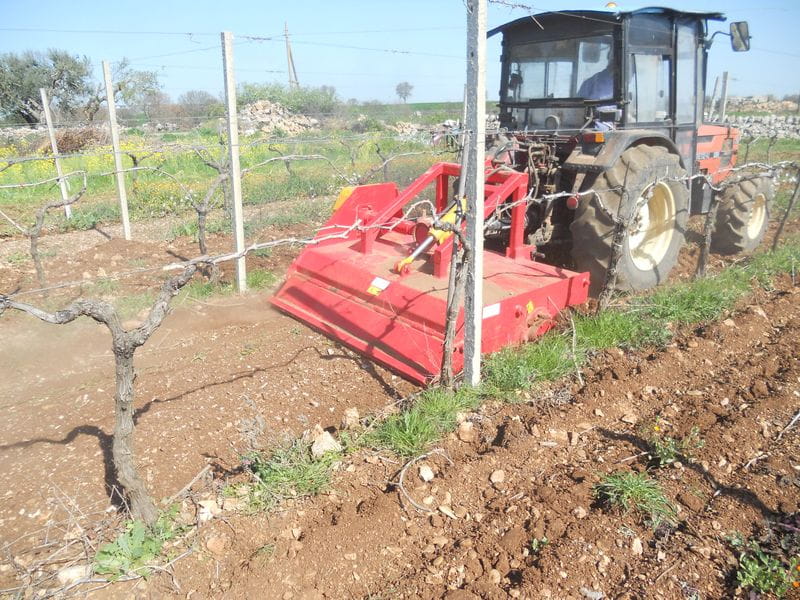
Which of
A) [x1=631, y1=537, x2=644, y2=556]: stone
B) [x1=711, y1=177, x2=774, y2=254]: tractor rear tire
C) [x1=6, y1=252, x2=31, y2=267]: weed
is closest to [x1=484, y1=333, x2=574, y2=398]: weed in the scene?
[x1=631, y1=537, x2=644, y2=556]: stone

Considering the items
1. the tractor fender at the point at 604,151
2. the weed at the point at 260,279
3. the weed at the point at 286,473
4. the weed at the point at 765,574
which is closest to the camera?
the weed at the point at 765,574

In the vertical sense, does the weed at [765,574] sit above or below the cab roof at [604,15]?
below

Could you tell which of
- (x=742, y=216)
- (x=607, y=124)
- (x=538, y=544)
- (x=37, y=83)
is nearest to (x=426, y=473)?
(x=538, y=544)

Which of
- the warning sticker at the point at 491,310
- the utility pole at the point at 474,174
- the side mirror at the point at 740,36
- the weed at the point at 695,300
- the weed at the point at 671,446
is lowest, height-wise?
the weed at the point at 671,446

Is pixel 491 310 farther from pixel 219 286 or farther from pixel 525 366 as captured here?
pixel 219 286

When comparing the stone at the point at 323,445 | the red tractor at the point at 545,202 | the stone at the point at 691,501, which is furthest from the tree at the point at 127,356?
the stone at the point at 691,501

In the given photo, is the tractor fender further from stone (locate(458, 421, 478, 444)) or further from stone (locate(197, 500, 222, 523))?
stone (locate(197, 500, 222, 523))

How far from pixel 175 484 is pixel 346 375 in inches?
53.5

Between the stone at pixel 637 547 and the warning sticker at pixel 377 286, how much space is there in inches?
91.2

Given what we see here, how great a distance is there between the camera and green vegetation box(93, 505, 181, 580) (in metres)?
2.33

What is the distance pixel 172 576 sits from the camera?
91.4 inches

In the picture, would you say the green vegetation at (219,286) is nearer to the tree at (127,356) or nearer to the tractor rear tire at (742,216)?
the tree at (127,356)

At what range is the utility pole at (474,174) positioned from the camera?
2.97 metres

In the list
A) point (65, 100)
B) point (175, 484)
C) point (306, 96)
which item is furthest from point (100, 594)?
point (306, 96)
